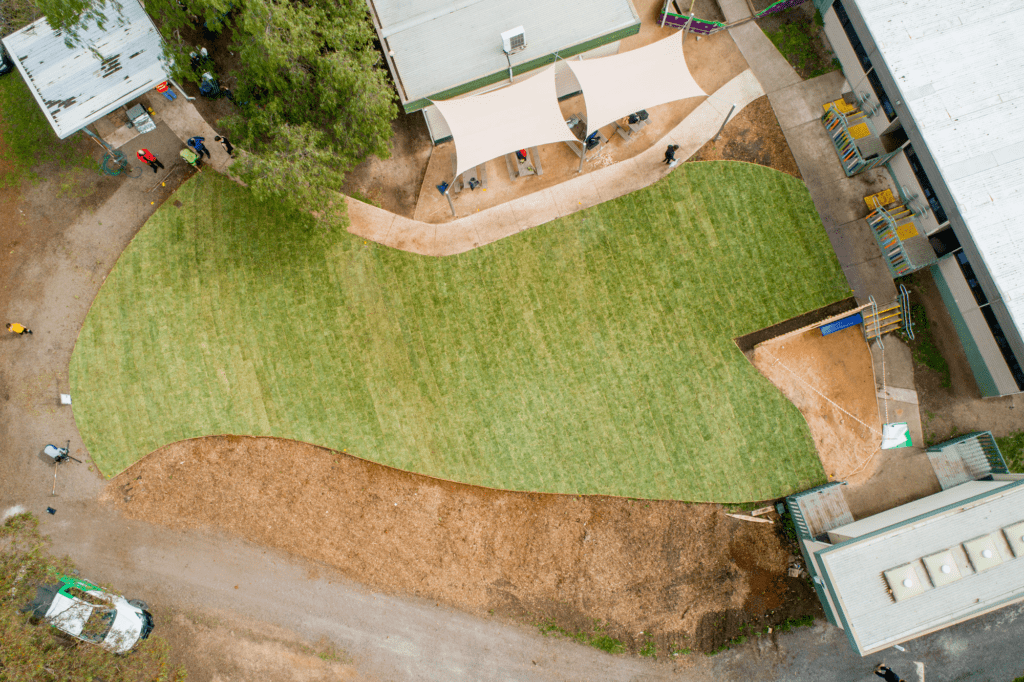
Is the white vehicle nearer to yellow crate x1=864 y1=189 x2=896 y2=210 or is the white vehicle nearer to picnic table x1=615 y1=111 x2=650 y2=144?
picnic table x1=615 y1=111 x2=650 y2=144

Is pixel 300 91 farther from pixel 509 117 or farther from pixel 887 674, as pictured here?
pixel 887 674

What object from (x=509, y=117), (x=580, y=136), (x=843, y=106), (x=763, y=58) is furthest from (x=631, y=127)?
(x=843, y=106)

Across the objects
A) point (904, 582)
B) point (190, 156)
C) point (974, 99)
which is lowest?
point (904, 582)

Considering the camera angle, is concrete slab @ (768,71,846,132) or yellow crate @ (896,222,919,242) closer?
yellow crate @ (896,222,919,242)

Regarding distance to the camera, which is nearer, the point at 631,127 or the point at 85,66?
the point at 85,66

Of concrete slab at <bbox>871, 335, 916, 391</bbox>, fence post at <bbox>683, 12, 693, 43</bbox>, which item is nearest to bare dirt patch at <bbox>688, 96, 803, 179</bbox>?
fence post at <bbox>683, 12, 693, 43</bbox>

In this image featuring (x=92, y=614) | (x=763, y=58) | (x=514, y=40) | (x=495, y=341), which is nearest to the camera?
(x=92, y=614)

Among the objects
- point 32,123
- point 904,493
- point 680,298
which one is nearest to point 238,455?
point 32,123
